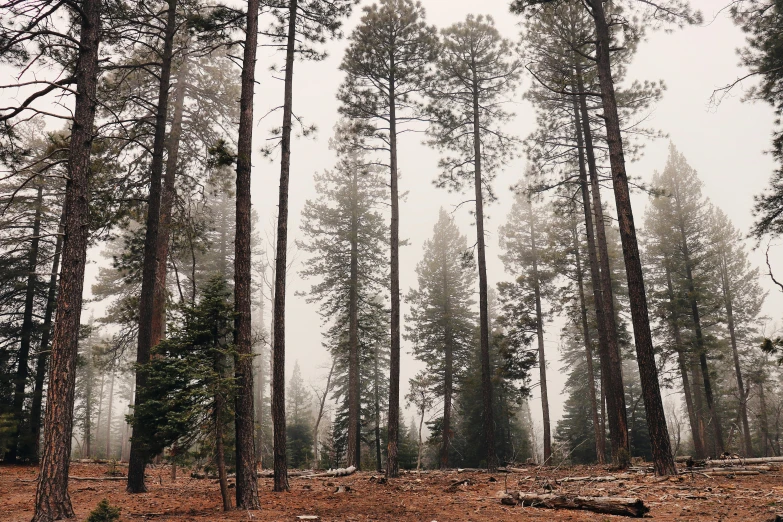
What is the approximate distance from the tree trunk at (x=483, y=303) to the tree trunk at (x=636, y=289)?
5719mm

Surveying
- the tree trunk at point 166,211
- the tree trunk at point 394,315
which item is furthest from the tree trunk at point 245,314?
the tree trunk at point 394,315

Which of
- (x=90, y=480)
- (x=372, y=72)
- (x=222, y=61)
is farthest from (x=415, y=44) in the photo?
(x=90, y=480)

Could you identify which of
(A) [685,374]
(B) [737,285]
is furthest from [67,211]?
(B) [737,285]

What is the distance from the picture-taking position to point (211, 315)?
806 cm

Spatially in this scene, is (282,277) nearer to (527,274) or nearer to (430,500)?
(430,500)

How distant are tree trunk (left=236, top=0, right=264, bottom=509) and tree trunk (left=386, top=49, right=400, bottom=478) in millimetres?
5545

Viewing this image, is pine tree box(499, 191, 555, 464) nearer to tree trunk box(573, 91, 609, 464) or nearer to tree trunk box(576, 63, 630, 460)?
tree trunk box(573, 91, 609, 464)

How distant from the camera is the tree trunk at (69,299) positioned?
661cm

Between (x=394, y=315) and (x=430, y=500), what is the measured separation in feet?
21.2

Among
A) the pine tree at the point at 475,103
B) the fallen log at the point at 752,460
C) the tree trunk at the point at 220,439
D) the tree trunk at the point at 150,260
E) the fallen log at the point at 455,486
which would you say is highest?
the pine tree at the point at 475,103

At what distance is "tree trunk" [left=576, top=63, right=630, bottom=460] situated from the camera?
13.9m

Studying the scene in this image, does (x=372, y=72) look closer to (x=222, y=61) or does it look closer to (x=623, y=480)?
(x=222, y=61)

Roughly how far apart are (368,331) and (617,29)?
16.6 m

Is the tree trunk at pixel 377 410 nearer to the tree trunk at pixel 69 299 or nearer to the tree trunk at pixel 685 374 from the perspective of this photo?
the tree trunk at pixel 685 374
